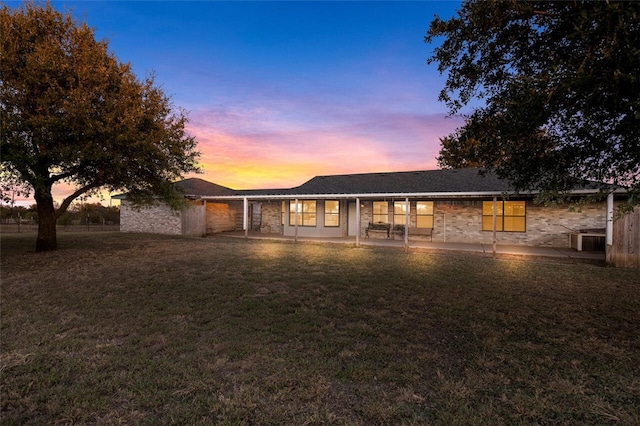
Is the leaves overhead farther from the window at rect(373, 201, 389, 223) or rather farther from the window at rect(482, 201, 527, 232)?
the window at rect(482, 201, 527, 232)

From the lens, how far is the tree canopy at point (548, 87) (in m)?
3.40

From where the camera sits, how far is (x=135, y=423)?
8.56ft

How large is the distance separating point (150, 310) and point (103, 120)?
25.2ft

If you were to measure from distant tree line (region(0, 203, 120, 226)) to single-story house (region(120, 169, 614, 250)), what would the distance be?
345 inches

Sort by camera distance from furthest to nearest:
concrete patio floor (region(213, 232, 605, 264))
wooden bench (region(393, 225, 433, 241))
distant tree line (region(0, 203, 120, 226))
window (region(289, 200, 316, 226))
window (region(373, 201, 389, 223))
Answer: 1. distant tree line (region(0, 203, 120, 226))
2. window (region(289, 200, 316, 226))
3. window (region(373, 201, 389, 223))
4. wooden bench (region(393, 225, 433, 241))
5. concrete patio floor (region(213, 232, 605, 264))

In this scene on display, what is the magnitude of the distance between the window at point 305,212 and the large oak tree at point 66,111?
875cm

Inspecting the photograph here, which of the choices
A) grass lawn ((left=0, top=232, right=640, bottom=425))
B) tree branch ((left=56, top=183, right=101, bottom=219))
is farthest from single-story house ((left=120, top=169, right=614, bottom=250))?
tree branch ((left=56, top=183, right=101, bottom=219))

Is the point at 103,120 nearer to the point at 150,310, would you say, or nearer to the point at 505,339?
the point at 150,310

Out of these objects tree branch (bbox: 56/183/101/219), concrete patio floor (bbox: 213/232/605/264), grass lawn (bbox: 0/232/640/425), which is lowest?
concrete patio floor (bbox: 213/232/605/264)

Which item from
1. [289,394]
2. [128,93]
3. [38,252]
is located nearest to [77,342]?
[289,394]

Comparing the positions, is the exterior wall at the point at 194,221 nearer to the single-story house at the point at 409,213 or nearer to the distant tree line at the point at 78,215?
the single-story house at the point at 409,213

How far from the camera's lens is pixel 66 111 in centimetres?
968

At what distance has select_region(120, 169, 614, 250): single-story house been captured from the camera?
46.8 feet

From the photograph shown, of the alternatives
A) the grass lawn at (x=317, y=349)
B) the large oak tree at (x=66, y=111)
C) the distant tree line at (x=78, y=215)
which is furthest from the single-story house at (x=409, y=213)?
the distant tree line at (x=78, y=215)
